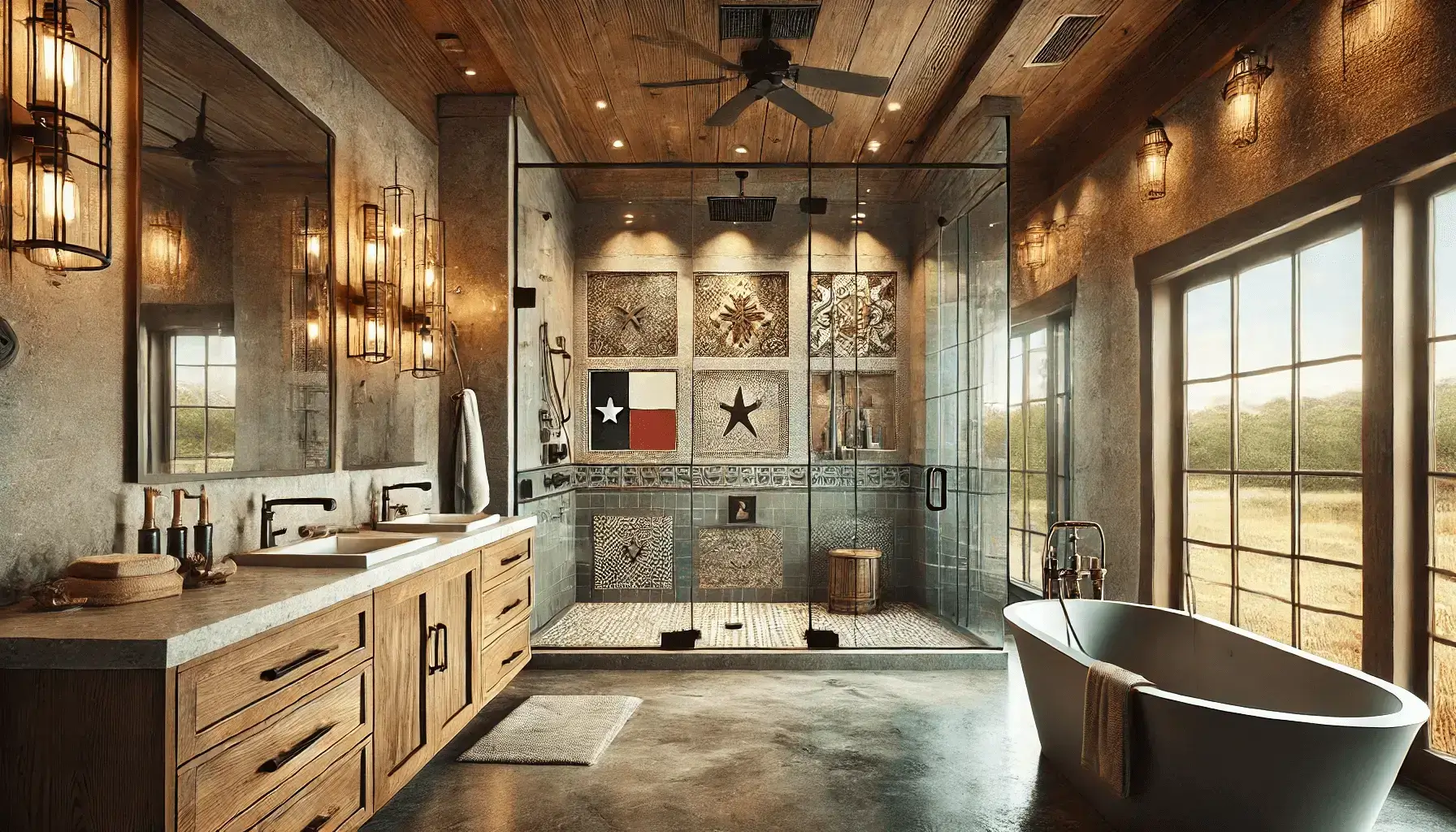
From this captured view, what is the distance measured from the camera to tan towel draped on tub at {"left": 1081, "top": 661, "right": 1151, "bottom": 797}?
2488 mm

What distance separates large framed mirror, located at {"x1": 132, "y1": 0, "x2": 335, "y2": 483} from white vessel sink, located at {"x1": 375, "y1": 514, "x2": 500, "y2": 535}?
0.35 meters

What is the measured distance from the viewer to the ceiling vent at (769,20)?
3.73 meters

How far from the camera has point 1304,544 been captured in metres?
3.37

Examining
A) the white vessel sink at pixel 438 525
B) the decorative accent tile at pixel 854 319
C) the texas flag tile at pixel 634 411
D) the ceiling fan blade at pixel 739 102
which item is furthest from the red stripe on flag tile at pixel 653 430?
the ceiling fan blade at pixel 739 102

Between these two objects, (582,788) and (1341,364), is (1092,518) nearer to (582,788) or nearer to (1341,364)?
(1341,364)

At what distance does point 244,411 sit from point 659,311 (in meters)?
2.41

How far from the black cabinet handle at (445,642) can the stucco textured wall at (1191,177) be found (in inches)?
130

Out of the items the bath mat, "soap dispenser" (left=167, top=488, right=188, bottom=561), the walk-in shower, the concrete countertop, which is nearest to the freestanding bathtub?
the walk-in shower

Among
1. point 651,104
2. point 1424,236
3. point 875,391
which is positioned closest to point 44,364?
point 651,104

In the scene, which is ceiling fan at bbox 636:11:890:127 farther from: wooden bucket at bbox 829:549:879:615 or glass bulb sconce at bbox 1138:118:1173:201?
wooden bucket at bbox 829:549:879:615

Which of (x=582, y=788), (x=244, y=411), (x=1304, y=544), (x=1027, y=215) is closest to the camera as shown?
(x=244, y=411)

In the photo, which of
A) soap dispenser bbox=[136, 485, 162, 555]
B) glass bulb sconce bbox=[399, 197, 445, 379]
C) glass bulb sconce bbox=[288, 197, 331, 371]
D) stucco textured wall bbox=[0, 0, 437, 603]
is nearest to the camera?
stucco textured wall bbox=[0, 0, 437, 603]

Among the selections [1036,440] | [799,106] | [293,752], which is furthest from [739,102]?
[293,752]

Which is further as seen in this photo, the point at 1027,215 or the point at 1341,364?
the point at 1027,215
